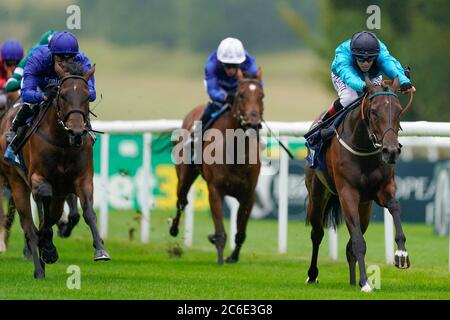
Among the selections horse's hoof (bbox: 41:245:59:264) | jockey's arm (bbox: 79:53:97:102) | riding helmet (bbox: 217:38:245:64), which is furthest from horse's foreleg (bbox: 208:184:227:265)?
jockey's arm (bbox: 79:53:97:102)

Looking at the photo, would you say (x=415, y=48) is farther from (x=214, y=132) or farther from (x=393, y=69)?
(x=393, y=69)

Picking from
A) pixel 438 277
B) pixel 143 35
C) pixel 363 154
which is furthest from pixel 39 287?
pixel 143 35

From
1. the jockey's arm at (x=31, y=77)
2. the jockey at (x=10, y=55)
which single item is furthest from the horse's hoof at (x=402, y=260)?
the jockey at (x=10, y=55)

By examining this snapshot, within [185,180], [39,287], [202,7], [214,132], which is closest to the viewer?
[39,287]

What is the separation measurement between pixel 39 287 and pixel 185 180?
4.41 m

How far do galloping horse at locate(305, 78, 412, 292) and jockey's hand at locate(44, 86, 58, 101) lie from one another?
2.26 m

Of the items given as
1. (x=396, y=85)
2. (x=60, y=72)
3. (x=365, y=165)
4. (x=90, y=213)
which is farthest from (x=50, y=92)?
(x=396, y=85)

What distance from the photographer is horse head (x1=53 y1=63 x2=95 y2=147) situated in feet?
31.6

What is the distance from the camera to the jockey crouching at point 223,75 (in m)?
12.9

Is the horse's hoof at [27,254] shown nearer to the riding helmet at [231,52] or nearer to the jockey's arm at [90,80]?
the jockey's arm at [90,80]

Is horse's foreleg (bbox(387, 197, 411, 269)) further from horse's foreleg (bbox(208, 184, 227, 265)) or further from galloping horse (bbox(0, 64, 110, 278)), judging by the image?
horse's foreleg (bbox(208, 184, 227, 265))

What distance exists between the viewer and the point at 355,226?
955 centimetres

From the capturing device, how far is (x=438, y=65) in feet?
101

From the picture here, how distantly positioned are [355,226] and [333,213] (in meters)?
1.28
